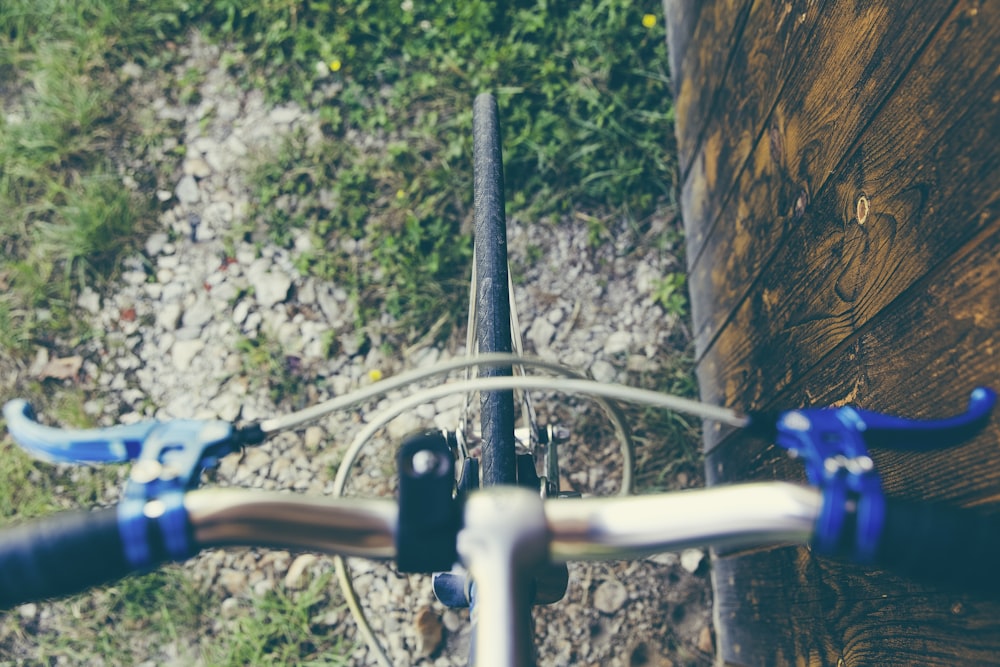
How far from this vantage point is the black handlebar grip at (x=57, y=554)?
2.29 ft

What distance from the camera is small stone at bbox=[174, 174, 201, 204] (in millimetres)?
2535

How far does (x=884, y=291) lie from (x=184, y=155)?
233cm

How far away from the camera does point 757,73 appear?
5.43ft

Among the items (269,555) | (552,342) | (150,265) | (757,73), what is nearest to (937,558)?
(757,73)

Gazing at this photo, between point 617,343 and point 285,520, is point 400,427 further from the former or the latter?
point 285,520

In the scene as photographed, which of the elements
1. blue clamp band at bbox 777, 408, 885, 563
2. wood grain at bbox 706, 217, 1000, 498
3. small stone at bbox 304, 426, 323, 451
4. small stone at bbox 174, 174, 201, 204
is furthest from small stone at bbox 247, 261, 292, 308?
blue clamp band at bbox 777, 408, 885, 563

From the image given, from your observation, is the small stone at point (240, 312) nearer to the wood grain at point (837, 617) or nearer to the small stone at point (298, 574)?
the small stone at point (298, 574)

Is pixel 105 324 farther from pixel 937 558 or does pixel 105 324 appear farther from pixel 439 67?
pixel 937 558

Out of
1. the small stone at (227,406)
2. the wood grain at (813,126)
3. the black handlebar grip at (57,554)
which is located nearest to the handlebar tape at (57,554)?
the black handlebar grip at (57,554)

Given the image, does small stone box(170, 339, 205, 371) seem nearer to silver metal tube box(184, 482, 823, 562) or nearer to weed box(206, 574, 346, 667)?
weed box(206, 574, 346, 667)

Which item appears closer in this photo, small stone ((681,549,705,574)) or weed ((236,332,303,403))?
small stone ((681,549,705,574))

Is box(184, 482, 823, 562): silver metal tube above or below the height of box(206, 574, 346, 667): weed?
below

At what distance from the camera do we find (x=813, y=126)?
1391mm

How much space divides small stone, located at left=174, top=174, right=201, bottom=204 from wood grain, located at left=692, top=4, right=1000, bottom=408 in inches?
74.7
